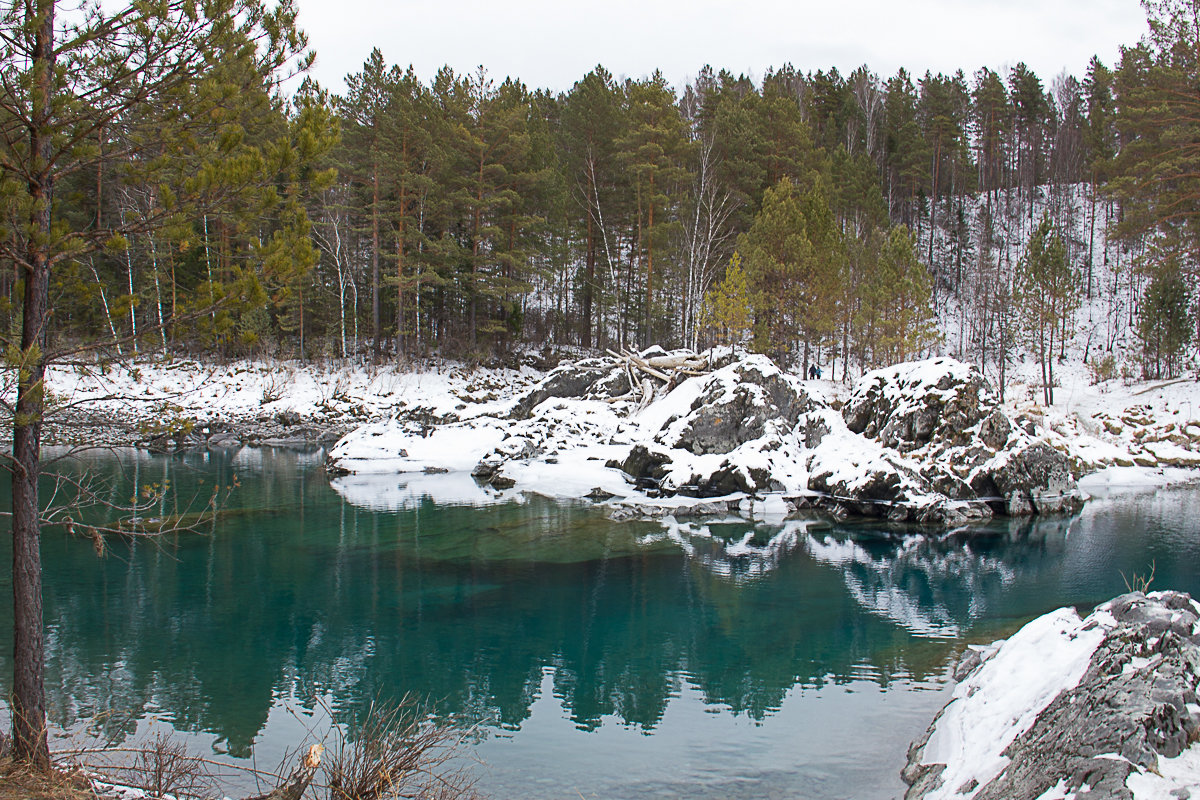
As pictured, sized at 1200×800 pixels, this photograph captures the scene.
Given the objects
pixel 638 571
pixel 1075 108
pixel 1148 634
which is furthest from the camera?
pixel 1075 108

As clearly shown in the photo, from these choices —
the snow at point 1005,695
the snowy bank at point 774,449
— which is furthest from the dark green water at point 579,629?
the snowy bank at point 774,449

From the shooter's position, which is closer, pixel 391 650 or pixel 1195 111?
pixel 391 650

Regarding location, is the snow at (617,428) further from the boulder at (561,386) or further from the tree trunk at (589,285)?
the tree trunk at (589,285)

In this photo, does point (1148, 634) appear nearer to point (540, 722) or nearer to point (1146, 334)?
point (540, 722)

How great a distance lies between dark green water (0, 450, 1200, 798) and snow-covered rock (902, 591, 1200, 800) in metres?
0.85

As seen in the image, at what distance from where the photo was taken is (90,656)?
30.7 ft

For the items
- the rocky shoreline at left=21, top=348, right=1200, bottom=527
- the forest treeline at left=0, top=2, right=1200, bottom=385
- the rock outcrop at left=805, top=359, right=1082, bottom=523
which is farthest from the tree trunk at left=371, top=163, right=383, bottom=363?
the rock outcrop at left=805, top=359, right=1082, bottom=523

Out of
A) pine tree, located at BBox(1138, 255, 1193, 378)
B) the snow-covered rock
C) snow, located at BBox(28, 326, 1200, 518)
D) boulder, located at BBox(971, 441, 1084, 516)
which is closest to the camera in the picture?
the snow-covered rock

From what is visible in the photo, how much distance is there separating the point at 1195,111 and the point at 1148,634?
25913 millimetres

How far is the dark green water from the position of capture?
24.4 feet

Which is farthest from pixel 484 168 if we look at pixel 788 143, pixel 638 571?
pixel 638 571

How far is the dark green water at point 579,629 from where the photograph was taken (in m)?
7.45

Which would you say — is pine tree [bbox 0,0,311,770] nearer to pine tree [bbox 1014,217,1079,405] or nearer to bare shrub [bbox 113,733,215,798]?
bare shrub [bbox 113,733,215,798]

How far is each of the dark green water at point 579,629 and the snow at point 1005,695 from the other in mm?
712
